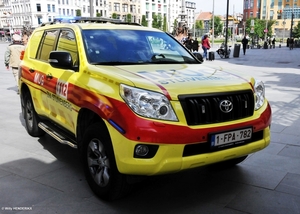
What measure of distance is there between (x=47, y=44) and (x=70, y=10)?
97.9m

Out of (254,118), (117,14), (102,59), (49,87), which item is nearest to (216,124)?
(254,118)

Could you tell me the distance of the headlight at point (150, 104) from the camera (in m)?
3.05

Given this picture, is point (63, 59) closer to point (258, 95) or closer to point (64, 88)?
point (64, 88)

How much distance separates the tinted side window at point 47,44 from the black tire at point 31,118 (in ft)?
2.70

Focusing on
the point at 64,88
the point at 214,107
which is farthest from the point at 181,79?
the point at 64,88

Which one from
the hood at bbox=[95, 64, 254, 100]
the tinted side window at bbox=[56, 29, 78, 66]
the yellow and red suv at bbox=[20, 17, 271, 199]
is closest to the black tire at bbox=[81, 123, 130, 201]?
the yellow and red suv at bbox=[20, 17, 271, 199]

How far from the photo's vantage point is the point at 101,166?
11.5 feet

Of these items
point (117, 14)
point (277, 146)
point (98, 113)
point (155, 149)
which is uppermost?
point (117, 14)

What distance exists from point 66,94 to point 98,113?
0.87 metres

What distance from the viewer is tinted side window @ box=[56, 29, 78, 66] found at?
415 cm

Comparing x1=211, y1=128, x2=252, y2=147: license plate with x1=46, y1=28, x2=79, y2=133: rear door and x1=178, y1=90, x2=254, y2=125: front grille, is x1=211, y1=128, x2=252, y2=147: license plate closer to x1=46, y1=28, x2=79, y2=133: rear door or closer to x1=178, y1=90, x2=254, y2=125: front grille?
x1=178, y1=90, x2=254, y2=125: front grille

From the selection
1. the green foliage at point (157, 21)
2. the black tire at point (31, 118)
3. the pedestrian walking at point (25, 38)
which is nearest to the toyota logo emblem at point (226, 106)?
the black tire at point (31, 118)

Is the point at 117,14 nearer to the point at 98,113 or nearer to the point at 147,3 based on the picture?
the point at 147,3

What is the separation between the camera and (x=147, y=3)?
377ft
